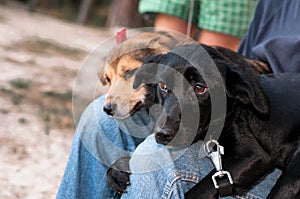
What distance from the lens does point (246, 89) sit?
5.54 feet

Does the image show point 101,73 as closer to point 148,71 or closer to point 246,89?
point 148,71

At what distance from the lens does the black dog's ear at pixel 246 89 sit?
1.66m

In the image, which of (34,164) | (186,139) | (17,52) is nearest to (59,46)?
(17,52)

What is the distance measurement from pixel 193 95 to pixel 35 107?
2611 millimetres

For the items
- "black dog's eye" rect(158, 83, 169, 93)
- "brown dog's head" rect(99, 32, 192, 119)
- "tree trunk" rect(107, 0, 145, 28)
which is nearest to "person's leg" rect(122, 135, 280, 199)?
"black dog's eye" rect(158, 83, 169, 93)

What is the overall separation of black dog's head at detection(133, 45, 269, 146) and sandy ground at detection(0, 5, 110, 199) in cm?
128

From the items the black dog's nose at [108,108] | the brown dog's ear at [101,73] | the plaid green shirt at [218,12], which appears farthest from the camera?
the plaid green shirt at [218,12]

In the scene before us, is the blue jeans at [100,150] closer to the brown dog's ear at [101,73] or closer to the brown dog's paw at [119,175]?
the brown dog's paw at [119,175]

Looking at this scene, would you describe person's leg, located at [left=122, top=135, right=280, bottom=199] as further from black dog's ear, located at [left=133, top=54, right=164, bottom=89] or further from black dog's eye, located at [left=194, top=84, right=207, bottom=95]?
black dog's ear, located at [left=133, top=54, right=164, bottom=89]

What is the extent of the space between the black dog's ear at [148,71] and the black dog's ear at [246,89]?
0.97 ft

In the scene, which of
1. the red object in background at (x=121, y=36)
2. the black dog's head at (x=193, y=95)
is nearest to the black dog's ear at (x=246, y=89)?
the black dog's head at (x=193, y=95)

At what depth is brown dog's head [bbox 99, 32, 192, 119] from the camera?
2166mm

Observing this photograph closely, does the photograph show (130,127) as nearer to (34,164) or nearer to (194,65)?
(194,65)

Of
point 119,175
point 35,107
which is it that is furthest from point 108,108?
point 35,107
